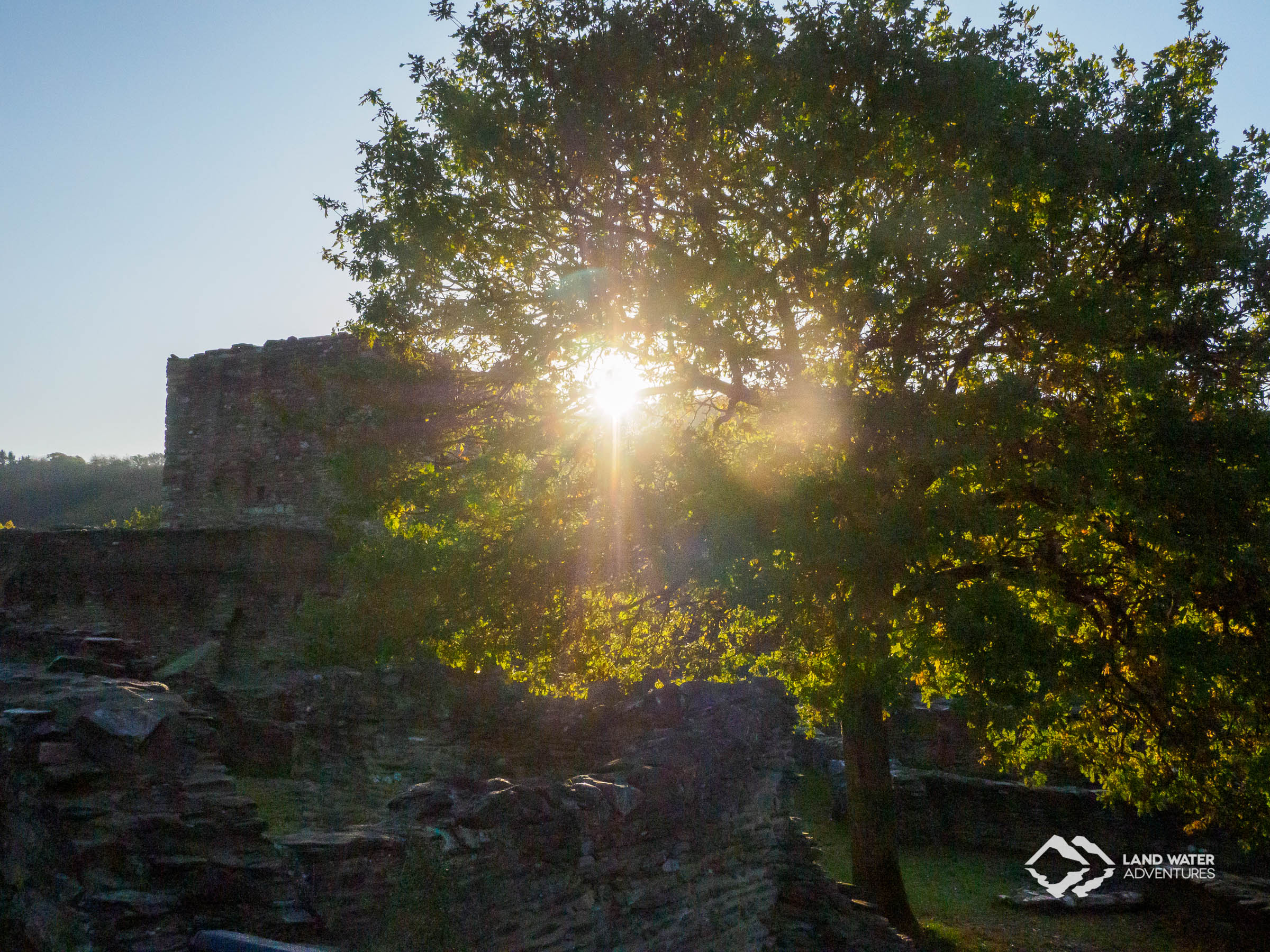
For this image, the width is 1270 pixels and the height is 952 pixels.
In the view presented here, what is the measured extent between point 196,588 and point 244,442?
3.57m

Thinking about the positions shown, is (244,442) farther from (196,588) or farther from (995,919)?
(995,919)

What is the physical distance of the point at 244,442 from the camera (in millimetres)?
20547

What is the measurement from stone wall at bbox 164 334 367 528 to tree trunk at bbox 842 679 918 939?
13.1 metres

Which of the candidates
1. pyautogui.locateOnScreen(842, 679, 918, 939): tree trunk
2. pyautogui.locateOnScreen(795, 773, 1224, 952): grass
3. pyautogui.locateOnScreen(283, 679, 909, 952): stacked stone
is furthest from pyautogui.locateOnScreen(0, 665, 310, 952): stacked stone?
pyautogui.locateOnScreen(842, 679, 918, 939): tree trunk

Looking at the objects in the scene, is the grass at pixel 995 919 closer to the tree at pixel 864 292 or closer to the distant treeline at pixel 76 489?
the tree at pixel 864 292

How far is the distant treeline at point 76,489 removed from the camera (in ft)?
180

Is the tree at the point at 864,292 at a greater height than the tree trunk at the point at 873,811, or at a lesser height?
greater

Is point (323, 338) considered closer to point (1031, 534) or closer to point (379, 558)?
point (379, 558)

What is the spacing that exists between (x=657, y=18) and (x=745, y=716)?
23.5 feet

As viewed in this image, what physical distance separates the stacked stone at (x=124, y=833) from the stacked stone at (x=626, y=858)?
445mm

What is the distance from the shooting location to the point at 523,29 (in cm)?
977

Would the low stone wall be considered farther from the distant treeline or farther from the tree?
the distant treeline

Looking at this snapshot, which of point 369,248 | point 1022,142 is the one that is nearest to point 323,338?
point 369,248

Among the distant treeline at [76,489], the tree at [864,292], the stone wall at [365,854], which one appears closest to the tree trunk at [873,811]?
the tree at [864,292]
